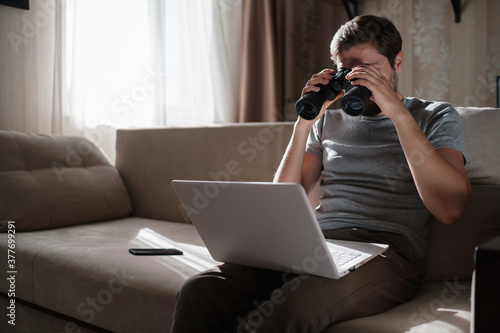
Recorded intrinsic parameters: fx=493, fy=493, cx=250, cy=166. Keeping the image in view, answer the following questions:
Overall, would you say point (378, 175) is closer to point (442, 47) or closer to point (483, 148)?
point (483, 148)

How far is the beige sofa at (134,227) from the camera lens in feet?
4.06

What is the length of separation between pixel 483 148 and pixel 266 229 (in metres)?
0.73

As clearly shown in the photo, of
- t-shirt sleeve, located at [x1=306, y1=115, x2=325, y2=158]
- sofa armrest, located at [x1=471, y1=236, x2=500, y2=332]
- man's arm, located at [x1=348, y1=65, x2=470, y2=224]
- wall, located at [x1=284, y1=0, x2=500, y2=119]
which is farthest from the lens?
wall, located at [x1=284, y1=0, x2=500, y2=119]

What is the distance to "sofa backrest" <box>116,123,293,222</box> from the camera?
182cm

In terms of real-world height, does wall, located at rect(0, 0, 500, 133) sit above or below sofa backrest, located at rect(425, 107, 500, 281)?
above

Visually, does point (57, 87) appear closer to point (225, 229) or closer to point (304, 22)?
point (225, 229)

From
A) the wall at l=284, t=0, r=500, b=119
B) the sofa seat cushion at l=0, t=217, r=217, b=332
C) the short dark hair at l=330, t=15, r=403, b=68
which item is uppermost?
the wall at l=284, t=0, r=500, b=119

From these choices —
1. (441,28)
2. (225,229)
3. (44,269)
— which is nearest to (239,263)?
(225,229)

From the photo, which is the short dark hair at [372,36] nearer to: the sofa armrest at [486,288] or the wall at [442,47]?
the sofa armrest at [486,288]

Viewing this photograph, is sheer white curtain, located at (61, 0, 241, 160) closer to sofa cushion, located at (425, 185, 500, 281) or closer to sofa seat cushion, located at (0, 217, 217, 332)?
sofa seat cushion, located at (0, 217, 217, 332)

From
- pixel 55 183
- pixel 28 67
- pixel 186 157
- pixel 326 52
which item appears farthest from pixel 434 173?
pixel 326 52

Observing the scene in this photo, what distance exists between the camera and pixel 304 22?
12.1 ft

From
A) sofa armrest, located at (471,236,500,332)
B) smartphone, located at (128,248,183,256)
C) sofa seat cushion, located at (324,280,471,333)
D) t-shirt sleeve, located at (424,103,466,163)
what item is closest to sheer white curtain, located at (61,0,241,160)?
smartphone, located at (128,248,183,256)

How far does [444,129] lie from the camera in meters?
1.17
